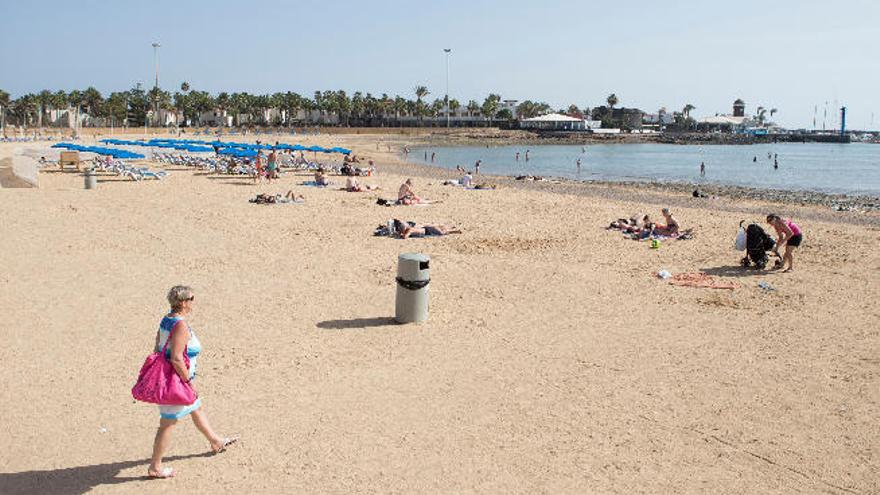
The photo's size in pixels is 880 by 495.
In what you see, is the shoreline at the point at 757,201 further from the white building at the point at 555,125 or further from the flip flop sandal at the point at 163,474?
the white building at the point at 555,125

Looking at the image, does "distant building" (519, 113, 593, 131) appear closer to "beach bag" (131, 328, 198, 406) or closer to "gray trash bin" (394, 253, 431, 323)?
"gray trash bin" (394, 253, 431, 323)

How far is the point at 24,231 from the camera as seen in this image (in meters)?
13.9

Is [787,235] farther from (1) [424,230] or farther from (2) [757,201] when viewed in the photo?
(2) [757,201]

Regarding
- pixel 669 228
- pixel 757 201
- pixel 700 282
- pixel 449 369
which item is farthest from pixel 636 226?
pixel 757 201

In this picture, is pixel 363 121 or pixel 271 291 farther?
pixel 363 121

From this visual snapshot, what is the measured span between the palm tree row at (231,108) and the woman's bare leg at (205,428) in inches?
2835

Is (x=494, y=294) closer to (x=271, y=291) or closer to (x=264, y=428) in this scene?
(x=271, y=291)

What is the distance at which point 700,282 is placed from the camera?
10.8 metres

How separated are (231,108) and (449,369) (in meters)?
126

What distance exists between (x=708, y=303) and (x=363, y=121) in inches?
5500

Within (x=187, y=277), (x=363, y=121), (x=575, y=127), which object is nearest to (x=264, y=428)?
(x=187, y=277)

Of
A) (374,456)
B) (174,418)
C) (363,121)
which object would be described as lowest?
(374,456)

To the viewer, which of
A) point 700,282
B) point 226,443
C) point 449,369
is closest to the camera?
point 226,443

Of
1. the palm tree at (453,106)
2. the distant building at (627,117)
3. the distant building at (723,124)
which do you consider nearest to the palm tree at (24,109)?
the palm tree at (453,106)
